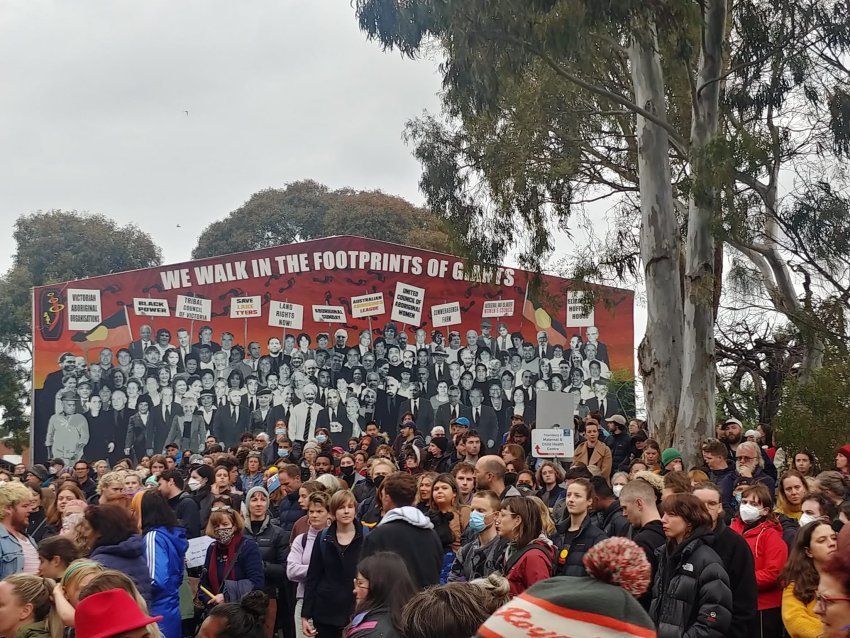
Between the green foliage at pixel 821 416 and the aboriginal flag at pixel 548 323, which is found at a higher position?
the aboriginal flag at pixel 548 323

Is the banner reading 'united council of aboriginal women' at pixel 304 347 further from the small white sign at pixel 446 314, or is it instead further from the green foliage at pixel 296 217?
the green foliage at pixel 296 217

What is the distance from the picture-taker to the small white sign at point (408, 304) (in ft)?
92.2

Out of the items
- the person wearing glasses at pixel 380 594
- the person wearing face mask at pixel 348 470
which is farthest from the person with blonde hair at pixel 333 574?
the person wearing face mask at pixel 348 470

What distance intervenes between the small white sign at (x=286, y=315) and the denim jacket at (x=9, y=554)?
831 inches

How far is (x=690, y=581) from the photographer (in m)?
5.57

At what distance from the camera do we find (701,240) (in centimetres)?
1652

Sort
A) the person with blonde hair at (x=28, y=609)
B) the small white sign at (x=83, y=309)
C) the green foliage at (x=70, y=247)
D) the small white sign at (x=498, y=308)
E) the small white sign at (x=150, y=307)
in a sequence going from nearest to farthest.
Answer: the person with blonde hair at (x=28, y=609) < the small white sign at (x=83, y=309) < the small white sign at (x=150, y=307) < the small white sign at (x=498, y=308) < the green foliage at (x=70, y=247)

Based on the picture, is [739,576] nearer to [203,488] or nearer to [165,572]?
[165,572]

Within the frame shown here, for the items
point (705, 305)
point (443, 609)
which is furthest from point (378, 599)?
point (705, 305)

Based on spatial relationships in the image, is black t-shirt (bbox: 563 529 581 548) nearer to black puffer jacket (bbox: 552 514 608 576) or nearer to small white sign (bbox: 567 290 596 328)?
black puffer jacket (bbox: 552 514 608 576)

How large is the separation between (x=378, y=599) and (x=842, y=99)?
14.5m

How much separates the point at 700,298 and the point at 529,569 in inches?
443

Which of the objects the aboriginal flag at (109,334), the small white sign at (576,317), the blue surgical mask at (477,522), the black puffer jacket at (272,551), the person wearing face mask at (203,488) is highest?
the small white sign at (576,317)

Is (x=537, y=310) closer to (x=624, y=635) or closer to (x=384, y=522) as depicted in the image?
(x=384, y=522)
